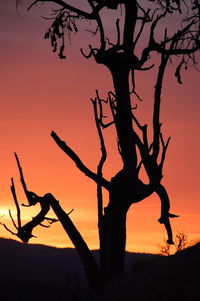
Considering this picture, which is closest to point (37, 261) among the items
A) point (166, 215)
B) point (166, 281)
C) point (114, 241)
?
point (166, 215)

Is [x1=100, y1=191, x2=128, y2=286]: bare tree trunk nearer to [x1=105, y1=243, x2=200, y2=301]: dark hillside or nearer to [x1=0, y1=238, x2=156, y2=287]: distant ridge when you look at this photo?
[x1=105, y1=243, x2=200, y2=301]: dark hillside

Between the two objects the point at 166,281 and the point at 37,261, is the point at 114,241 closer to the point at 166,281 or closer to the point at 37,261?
the point at 166,281

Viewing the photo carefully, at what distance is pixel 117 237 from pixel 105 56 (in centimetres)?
411

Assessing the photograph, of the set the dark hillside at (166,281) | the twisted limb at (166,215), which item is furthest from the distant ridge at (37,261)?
the dark hillside at (166,281)

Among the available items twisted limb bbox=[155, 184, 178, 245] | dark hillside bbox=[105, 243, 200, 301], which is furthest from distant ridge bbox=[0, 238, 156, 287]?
dark hillside bbox=[105, 243, 200, 301]

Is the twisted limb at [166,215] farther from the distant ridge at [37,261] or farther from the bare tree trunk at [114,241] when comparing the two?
the distant ridge at [37,261]

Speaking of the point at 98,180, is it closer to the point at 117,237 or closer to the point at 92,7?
the point at 117,237

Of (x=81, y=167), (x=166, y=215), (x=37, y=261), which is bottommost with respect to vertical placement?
(x=37, y=261)

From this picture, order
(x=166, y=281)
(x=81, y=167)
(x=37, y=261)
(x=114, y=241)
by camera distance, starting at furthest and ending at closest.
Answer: (x=37, y=261) < (x=81, y=167) < (x=114, y=241) < (x=166, y=281)

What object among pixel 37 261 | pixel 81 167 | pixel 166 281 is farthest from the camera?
pixel 37 261

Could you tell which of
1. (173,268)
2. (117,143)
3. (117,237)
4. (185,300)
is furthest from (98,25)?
(185,300)

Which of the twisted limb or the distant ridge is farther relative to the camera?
the distant ridge

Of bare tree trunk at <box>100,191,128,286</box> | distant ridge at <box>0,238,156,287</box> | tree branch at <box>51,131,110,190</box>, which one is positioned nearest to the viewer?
bare tree trunk at <box>100,191,128,286</box>

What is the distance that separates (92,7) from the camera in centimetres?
1486
